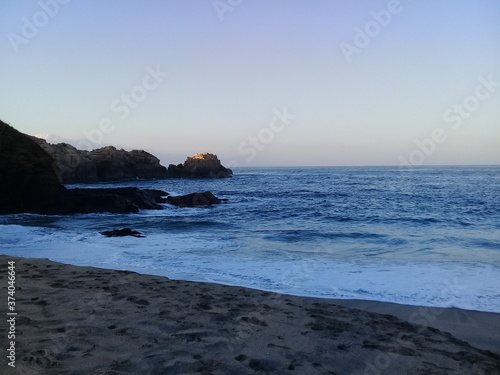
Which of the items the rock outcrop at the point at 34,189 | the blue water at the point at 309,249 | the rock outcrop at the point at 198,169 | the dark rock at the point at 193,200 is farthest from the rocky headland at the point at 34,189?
the rock outcrop at the point at 198,169

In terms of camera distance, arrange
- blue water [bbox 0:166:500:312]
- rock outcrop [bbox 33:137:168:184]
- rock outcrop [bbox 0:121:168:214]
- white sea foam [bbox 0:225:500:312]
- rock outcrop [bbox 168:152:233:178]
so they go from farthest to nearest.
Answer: rock outcrop [bbox 168:152:233:178]
rock outcrop [bbox 33:137:168:184]
rock outcrop [bbox 0:121:168:214]
blue water [bbox 0:166:500:312]
white sea foam [bbox 0:225:500:312]

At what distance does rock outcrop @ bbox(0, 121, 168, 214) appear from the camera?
67.7 ft

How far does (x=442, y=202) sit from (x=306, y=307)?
25871 millimetres

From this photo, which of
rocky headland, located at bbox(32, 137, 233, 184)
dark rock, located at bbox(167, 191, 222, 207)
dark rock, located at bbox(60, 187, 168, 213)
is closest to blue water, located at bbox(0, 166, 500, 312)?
dark rock, located at bbox(60, 187, 168, 213)

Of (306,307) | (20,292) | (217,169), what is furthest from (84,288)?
(217,169)

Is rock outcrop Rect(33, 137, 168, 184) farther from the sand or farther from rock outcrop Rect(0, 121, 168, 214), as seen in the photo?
the sand

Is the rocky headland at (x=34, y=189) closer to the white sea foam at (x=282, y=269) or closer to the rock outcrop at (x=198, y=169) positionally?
the white sea foam at (x=282, y=269)

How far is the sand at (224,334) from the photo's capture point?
3945mm

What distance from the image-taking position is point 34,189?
72.6 feet

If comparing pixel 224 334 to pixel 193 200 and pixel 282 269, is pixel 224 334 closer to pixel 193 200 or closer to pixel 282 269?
pixel 282 269

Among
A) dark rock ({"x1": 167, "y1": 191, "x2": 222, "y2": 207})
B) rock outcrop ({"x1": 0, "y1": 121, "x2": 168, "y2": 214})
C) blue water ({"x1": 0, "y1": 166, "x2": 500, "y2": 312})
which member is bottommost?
blue water ({"x1": 0, "y1": 166, "x2": 500, "y2": 312})

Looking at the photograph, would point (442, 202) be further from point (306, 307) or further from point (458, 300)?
point (306, 307)

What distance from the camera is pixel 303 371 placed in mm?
3973

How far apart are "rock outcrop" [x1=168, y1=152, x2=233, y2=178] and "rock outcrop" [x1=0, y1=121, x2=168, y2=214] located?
61402 mm
